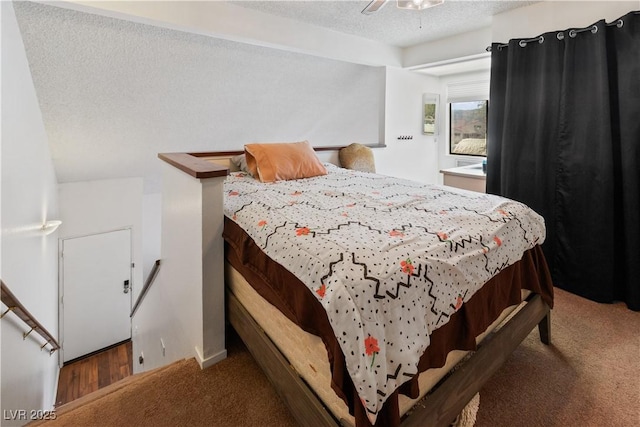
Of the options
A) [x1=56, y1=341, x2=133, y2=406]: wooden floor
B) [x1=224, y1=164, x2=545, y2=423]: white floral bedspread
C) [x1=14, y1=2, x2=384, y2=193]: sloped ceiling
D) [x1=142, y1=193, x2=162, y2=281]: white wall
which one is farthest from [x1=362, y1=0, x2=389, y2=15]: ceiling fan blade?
[x1=56, y1=341, x2=133, y2=406]: wooden floor

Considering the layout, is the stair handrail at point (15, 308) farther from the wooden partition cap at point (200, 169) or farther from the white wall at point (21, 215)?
the wooden partition cap at point (200, 169)

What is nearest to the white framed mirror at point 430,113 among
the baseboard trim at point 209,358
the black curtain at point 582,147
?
the black curtain at point 582,147

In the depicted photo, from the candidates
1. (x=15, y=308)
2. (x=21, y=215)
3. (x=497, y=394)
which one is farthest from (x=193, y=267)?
(x=497, y=394)

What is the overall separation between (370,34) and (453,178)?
1.76 metres

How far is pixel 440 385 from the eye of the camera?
1.21m

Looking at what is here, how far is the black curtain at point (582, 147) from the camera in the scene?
2.18 metres

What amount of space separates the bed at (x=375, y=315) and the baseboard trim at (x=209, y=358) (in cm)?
17

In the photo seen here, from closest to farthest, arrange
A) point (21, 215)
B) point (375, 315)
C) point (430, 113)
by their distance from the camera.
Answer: point (375, 315) → point (21, 215) → point (430, 113)

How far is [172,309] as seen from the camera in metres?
2.31

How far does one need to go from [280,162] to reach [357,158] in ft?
4.03

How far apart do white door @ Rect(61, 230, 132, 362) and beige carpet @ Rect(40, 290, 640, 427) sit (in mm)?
3630

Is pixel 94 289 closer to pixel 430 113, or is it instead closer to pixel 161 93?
pixel 161 93

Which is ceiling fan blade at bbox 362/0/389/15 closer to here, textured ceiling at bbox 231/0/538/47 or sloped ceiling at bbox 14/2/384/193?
textured ceiling at bbox 231/0/538/47

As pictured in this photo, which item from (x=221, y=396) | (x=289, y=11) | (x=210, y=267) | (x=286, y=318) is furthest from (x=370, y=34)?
(x=221, y=396)
